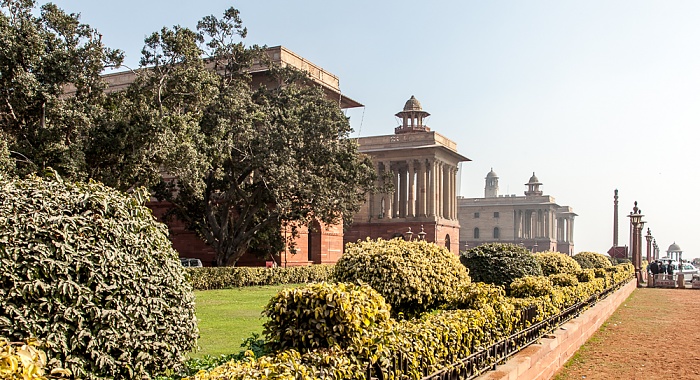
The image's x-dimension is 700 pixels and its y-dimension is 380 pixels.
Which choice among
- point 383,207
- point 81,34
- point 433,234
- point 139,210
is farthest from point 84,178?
point 383,207

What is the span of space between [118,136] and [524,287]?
13.4 meters

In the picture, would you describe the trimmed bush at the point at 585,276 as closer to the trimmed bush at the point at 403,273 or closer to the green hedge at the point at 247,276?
the green hedge at the point at 247,276

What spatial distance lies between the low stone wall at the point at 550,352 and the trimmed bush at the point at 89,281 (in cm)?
372

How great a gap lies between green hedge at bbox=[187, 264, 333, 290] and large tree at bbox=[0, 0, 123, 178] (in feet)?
20.0

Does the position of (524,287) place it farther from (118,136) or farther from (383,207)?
(383,207)

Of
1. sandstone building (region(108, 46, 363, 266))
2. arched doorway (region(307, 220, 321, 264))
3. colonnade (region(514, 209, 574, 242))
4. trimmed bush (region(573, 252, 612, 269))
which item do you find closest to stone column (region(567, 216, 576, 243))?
colonnade (region(514, 209, 574, 242))

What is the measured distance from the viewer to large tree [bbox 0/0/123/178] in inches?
746

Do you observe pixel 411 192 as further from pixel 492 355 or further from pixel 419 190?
pixel 492 355

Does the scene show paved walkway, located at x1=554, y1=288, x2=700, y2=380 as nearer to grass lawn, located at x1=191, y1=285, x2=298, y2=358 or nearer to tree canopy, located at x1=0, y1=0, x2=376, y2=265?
grass lawn, located at x1=191, y1=285, x2=298, y2=358

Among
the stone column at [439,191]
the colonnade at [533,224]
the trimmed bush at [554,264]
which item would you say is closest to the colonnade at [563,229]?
the colonnade at [533,224]

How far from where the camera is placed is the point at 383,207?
7275 centimetres

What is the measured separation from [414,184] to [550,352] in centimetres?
6092

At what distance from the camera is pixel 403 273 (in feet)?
36.3

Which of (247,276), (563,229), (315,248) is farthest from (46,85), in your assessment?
(563,229)
